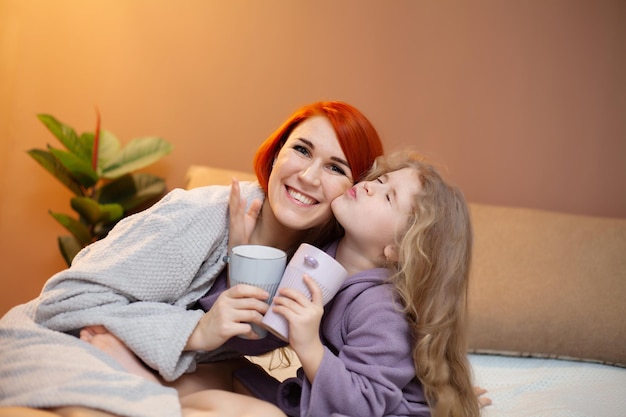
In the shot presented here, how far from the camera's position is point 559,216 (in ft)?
8.50

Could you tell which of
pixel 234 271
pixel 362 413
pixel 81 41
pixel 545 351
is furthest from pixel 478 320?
pixel 81 41

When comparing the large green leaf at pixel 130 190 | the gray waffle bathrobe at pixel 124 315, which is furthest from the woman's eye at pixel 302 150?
the large green leaf at pixel 130 190

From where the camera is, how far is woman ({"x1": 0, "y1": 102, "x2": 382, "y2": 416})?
110 centimetres

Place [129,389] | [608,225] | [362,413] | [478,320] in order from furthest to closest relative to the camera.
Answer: [608,225] < [478,320] < [362,413] < [129,389]

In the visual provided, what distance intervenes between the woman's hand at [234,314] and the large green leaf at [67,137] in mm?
1719

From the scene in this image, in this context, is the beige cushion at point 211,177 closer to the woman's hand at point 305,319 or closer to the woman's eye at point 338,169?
the woman's eye at point 338,169

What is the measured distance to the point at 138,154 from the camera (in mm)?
2713

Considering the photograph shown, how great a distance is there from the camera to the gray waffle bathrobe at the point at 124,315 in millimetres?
1080

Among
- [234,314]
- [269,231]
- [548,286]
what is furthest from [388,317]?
[548,286]

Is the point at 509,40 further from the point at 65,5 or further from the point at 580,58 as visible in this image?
the point at 65,5

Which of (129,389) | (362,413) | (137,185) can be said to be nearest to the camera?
(129,389)

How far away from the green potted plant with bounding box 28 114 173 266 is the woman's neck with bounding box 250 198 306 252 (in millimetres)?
1161

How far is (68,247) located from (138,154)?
0.53 metres

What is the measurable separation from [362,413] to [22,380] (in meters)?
0.66
